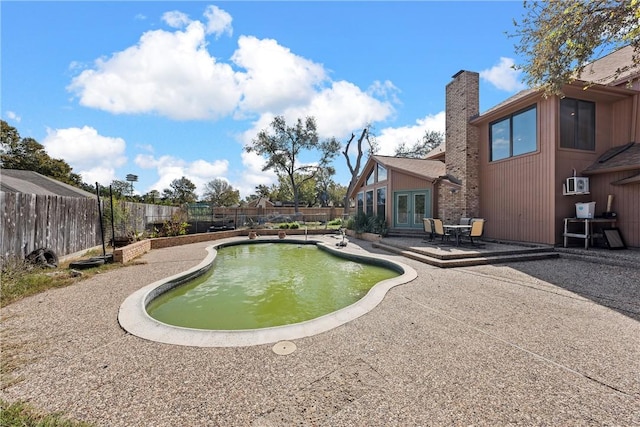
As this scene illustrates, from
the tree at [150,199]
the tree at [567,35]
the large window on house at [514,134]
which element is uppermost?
the tree at [567,35]

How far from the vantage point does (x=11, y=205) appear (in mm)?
5621

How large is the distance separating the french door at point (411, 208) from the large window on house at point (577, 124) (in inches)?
178

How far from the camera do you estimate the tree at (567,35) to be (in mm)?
4895

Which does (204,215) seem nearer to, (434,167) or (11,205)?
(11,205)

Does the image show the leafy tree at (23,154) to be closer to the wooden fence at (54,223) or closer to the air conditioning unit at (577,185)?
the wooden fence at (54,223)

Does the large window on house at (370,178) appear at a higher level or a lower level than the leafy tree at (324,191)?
lower

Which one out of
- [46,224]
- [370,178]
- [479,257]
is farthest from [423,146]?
[46,224]

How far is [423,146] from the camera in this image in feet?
103

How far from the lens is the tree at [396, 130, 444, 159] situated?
30953mm

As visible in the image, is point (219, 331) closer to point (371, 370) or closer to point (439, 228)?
point (371, 370)

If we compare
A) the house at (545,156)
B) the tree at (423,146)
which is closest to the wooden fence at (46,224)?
the house at (545,156)

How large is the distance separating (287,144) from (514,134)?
21.7 metres

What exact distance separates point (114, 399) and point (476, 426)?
2515mm

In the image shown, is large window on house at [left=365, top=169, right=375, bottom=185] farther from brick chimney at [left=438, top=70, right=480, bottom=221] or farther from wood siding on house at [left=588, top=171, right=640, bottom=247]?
wood siding on house at [left=588, top=171, right=640, bottom=247]
